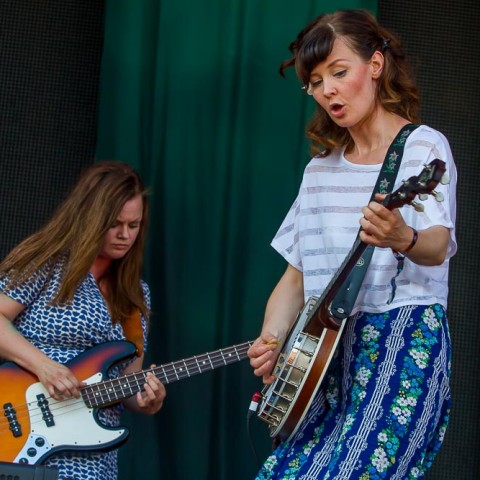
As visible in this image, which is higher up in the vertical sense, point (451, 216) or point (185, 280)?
point (451, 216)

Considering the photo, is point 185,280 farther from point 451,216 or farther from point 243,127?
point 451,216

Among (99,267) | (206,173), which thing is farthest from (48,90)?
(99,267)

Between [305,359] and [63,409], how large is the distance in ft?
3.69

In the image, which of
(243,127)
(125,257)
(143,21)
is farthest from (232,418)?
(143,21)

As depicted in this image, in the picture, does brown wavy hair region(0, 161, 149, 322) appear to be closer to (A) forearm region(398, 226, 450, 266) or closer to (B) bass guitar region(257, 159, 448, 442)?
(B) bass guitar region(257, 159, 448, 442)

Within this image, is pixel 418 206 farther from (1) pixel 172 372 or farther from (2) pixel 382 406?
(1) pixel 172 372

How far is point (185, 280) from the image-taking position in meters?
3.80

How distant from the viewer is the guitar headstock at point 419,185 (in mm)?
2080

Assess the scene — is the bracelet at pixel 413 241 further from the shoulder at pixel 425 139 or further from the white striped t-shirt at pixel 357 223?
the shoulder at pixel 425 139

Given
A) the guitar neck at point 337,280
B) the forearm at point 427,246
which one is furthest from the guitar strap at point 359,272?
the forearm at point 427,246

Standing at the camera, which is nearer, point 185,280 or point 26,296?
point 26,296

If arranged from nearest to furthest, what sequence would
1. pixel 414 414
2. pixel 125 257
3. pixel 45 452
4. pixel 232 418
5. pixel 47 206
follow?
pixel 414 414 → pixel 45 452 → pixel 125 257 → pixel 232 418 → pixel 47 206

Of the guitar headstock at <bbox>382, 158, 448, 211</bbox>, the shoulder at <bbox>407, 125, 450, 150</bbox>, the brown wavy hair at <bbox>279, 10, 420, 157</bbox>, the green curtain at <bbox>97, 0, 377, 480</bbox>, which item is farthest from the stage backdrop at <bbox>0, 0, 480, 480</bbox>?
the guitar headstock at <bbox>382, 158, 448, 211</bbox>

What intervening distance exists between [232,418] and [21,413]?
33.5 inches
